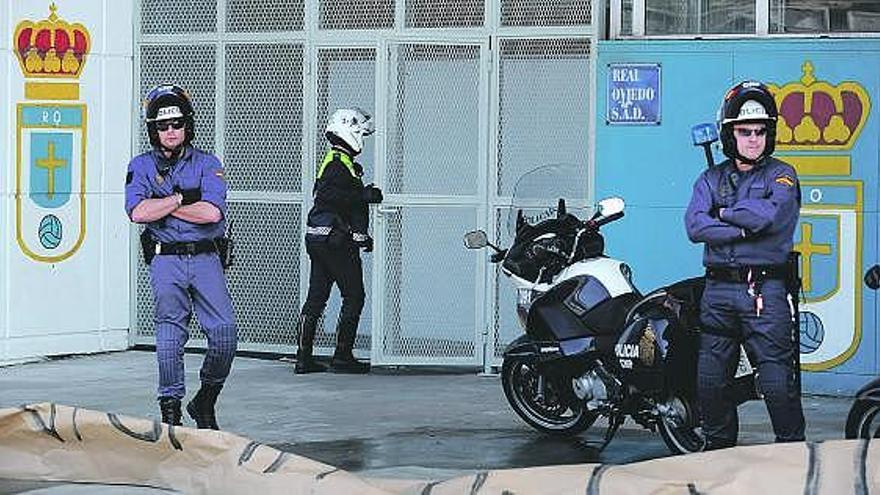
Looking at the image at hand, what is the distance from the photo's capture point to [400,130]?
41.2ft

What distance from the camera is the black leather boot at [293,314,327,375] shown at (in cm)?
1244

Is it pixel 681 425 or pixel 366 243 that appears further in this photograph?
pixel 366 243

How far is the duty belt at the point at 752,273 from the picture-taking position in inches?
327

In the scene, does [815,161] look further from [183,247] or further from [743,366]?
[183,247]

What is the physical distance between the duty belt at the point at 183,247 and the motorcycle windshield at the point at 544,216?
5.51ft

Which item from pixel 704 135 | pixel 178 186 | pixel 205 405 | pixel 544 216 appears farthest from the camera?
pixel 544 216

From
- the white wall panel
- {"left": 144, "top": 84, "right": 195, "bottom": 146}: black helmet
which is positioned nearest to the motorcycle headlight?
{"left": 144, "top": 84, "right": 195, "bottom": 146}: black helmet

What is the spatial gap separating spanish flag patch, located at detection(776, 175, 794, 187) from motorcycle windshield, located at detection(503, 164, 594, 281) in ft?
5.30

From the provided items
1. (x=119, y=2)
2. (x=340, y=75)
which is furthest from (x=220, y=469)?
(x=119, y=2)

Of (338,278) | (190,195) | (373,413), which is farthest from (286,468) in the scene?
(338,278)

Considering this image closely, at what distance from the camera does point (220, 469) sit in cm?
668

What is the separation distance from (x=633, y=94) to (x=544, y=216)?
147 cm

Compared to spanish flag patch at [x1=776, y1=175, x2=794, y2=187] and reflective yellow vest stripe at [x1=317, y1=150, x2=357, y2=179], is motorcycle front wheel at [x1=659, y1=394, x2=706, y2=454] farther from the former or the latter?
reflective yellow vest stripe at [x1=317, y1=150, x2=357, y2=179]

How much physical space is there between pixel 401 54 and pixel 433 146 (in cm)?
70
